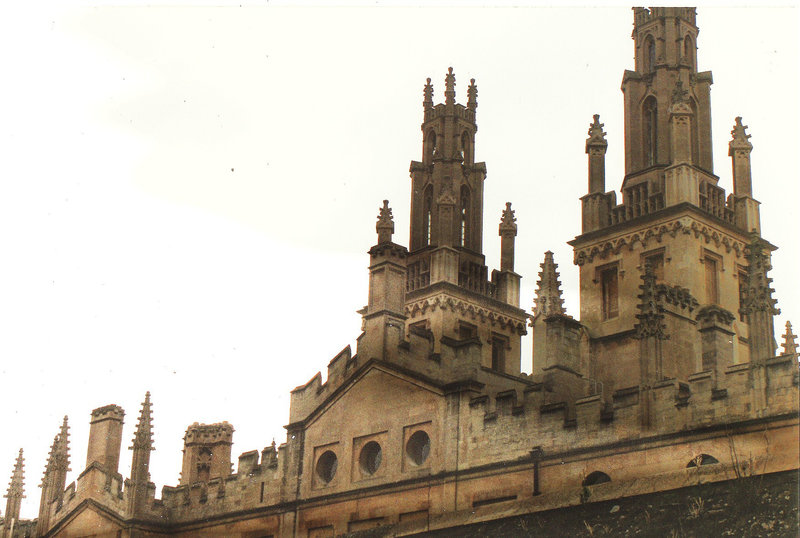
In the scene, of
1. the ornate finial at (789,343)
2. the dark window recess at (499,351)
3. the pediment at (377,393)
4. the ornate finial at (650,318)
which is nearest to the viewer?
the ornate finial at (789,343)

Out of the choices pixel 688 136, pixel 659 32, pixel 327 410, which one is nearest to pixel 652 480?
pixel 327 410

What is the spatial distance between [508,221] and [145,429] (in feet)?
69.1

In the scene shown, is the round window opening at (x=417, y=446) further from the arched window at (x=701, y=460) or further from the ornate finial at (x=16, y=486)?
the ornate finial at (x=16, y=486)

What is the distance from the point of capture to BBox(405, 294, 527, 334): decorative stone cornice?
5881 centimetres

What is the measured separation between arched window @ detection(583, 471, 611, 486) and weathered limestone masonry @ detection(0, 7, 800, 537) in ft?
0.12

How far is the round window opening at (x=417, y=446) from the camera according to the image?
131 feet

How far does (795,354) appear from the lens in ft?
103

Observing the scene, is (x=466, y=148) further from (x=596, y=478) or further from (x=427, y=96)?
(x=596, y=478)

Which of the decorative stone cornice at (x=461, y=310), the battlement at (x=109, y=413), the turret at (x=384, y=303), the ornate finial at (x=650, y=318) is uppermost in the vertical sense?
the decorative stone cornice at (x=461, y=310)

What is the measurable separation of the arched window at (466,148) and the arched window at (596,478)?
3009cm

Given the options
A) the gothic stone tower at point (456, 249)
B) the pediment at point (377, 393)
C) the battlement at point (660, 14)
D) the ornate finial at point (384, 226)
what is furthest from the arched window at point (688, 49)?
the pediment at point (377, 393)

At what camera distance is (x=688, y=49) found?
169 feet

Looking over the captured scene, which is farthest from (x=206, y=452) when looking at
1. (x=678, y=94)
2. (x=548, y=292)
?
(x=678, y=94)

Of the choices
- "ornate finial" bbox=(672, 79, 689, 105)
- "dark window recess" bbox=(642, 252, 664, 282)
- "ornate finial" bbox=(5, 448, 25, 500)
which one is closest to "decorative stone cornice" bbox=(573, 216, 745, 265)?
"dark window recess" bbox=(642, 252, 664, 282)
